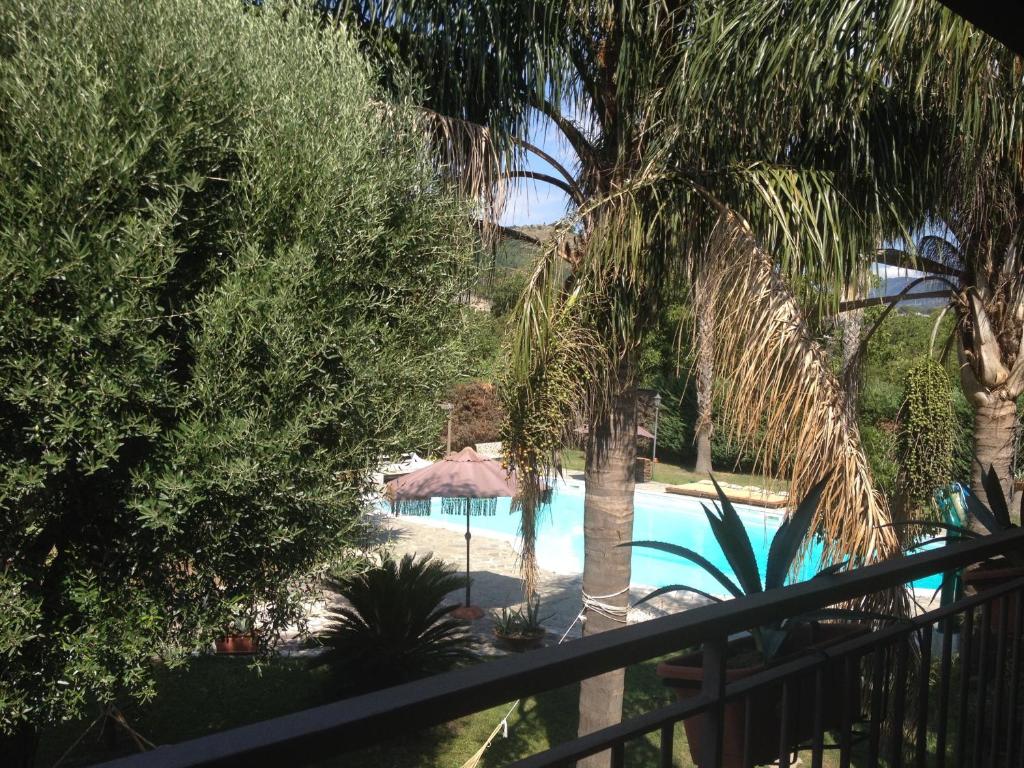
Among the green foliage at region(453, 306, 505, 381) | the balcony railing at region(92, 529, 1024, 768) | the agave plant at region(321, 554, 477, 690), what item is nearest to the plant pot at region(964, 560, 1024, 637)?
the balcony railing at region(92, 529, 1024, 768)

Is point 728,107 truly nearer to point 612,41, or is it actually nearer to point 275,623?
point 612,41

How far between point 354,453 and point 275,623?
3.76 feet

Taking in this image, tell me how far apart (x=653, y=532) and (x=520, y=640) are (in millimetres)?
9580

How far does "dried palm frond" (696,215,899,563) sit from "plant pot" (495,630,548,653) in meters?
5.72

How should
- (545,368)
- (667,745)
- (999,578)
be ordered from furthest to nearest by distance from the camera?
(545,368)
(999,578)
(667,745)

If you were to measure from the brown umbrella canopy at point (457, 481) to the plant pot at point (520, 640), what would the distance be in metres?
1.94

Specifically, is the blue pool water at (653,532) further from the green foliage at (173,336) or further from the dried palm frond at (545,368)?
the green foliage at (173,336)

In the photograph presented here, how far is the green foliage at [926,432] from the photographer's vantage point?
7.44 m

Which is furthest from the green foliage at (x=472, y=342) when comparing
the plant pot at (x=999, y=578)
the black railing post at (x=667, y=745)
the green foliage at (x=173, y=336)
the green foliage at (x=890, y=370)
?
the green foliage at (x=890, y=370)

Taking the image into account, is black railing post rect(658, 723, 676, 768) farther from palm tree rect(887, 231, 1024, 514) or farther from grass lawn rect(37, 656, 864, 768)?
palm tree rect(887, 231, 1024, 514)

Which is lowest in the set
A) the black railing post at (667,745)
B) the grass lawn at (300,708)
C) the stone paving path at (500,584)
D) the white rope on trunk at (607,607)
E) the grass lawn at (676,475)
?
the grass lawn at (300,708)

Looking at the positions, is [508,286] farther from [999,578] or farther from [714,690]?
[714,690]

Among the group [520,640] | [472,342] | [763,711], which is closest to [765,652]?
[763,711]

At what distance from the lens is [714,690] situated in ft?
5.27
